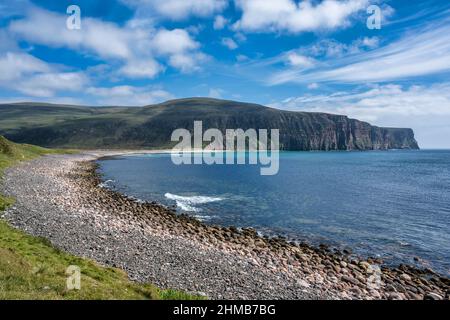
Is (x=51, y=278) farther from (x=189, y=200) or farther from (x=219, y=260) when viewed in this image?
(x=189, y=200)

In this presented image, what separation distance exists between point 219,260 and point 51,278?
1040 cm

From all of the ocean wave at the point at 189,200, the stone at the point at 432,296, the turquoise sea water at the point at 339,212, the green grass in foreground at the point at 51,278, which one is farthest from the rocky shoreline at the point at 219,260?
the ocean wave at the point at 189,200

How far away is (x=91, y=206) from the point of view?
34656mm

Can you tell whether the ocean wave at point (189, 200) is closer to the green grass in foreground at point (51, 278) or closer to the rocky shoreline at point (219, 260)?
the rocky shoreline at point (219, 260)

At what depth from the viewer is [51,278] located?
40.8 ft

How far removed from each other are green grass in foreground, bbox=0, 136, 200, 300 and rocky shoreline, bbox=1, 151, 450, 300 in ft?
5.16

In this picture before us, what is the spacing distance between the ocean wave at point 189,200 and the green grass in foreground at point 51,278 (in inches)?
1003

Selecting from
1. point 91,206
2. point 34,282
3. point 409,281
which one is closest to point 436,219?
point 409,281

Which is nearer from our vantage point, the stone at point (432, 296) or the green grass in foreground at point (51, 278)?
the green grass in foreground at point (51, 278)

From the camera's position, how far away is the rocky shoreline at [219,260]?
1681 centimetres

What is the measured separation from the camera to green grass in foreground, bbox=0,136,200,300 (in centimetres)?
1090
